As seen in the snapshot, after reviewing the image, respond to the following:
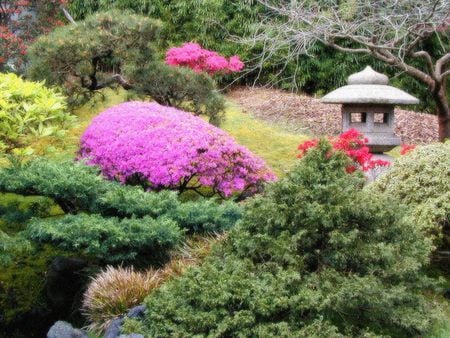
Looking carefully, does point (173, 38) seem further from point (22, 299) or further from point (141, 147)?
point (22, 299)

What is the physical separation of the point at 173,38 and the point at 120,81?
6673 mm

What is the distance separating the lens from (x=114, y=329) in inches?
162

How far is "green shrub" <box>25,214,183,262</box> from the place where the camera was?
4.59 m

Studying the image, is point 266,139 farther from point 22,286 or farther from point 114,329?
point 114,329

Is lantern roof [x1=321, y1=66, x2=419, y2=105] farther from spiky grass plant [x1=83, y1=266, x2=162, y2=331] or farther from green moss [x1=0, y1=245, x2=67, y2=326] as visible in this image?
green moss [x1=0, y1=245, x2=67, y2=326]

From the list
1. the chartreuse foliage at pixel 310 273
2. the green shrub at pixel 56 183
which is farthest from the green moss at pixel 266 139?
the chartreuse foliage at pixel 310 273

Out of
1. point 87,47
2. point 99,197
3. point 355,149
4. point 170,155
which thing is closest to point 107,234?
point 99,197

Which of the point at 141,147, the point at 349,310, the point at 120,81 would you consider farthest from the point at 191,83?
the point at 349,310

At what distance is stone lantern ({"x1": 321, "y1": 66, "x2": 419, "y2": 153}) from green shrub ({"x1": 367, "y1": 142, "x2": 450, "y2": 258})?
2.57m

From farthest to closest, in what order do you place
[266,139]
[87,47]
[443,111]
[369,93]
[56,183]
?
1. [266,139]
2. [443,111]
3. [369,93]
4. [87,47]
5. [56,183]

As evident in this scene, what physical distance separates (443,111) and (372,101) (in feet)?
4.92

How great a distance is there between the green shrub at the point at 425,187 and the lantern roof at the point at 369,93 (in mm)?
2531

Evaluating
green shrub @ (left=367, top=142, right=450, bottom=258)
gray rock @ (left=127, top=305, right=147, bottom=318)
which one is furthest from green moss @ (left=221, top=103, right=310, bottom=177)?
gray rock @ (left=127, top=305, right=147, bottom=318)

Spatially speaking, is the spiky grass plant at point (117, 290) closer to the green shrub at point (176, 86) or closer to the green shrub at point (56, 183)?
the green shrub at point (56, 183)
